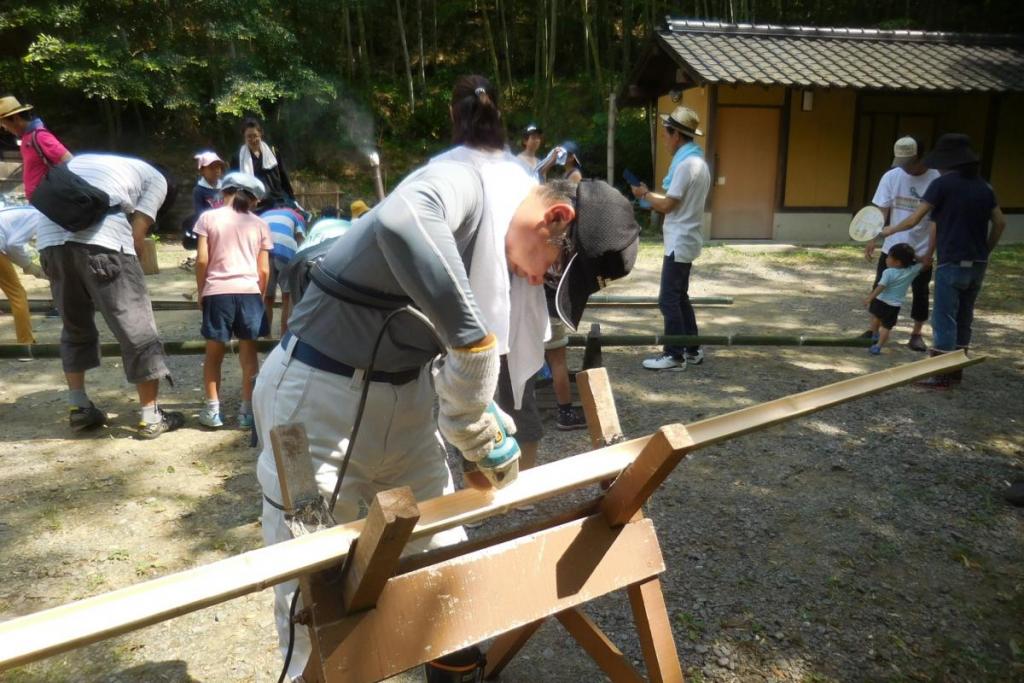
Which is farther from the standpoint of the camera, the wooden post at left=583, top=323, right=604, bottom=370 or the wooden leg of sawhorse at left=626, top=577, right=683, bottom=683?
the wooden post at left=583, top=323, right=604, bottom=370

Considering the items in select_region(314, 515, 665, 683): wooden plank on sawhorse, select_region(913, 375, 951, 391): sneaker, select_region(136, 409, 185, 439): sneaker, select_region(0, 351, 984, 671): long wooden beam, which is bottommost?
select_region(913, 375, 951, 391): sneaker

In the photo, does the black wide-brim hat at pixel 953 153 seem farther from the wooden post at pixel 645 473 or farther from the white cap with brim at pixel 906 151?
the wooden post at pixel 645 473

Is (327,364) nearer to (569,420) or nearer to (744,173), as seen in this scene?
(569,420)

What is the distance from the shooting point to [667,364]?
5535mm

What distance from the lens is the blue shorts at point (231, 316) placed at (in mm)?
4238

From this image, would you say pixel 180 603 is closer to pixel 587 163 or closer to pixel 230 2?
pixel 230 2

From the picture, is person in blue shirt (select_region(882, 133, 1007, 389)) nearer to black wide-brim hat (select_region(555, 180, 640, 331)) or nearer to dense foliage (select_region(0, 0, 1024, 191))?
black wide-brim hat (select_region(555, 180, 640, 331))

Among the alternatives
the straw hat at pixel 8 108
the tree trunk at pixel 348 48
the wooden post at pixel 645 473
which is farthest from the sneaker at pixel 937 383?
the tree trunk at pixel 348 48

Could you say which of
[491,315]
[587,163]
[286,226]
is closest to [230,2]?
[587,163]

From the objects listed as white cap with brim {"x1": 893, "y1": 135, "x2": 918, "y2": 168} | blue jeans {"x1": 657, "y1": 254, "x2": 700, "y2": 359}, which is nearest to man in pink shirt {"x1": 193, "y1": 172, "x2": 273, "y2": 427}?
blue jeans {"x1": 657, "y1": 254, "x2": 700, "y2": 359}

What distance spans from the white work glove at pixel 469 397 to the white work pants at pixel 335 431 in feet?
1.22

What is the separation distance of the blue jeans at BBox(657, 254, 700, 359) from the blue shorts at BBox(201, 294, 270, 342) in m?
2.78

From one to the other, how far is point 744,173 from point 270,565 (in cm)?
1290

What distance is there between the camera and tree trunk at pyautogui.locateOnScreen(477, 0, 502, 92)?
19891 mm
